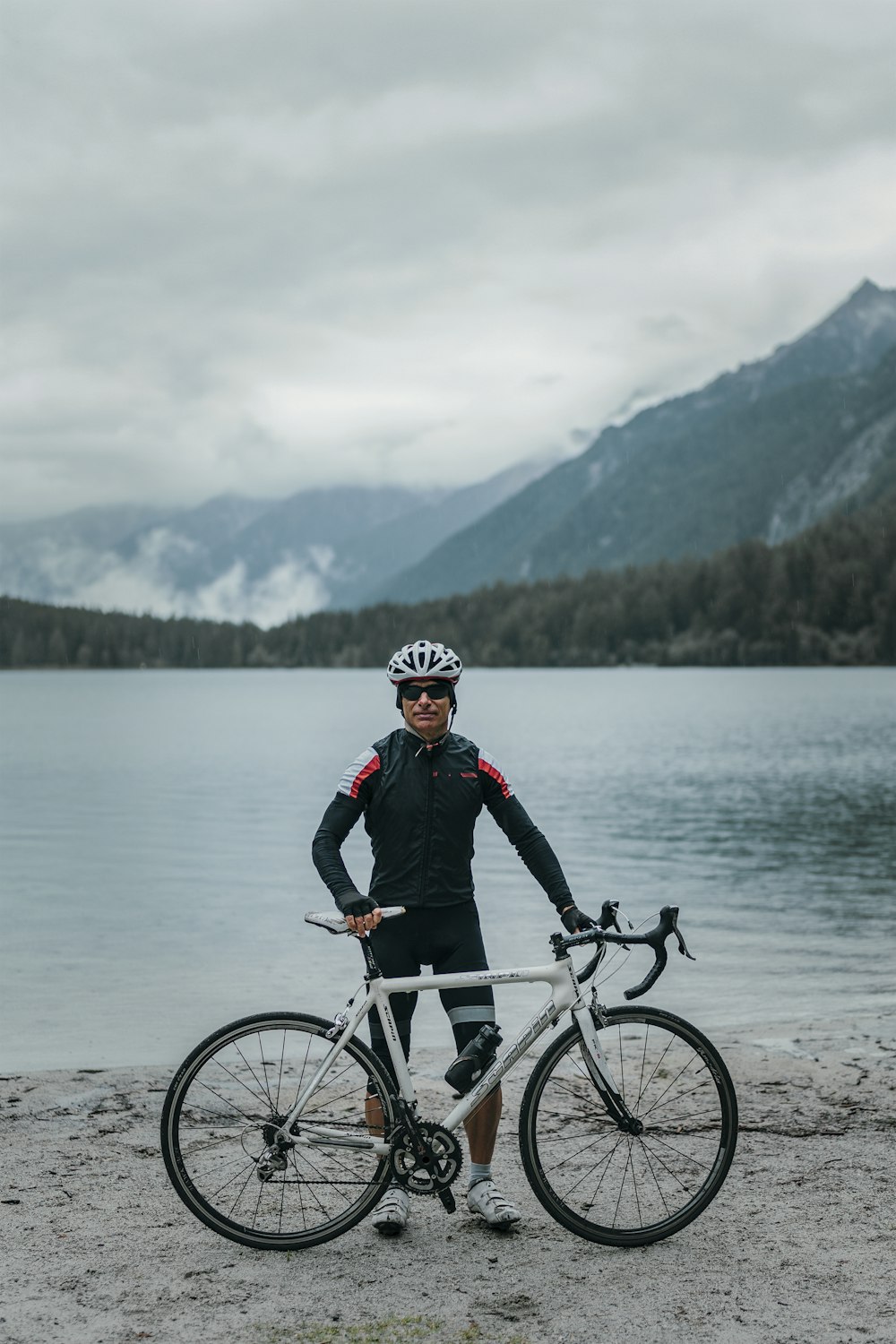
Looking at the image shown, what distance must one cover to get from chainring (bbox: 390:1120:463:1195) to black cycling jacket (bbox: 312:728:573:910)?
1050 millimetres

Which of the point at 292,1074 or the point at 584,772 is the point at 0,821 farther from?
→ the point at 292,1074

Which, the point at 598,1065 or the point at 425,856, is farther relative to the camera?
the point at 425,856

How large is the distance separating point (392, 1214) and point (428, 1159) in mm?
442

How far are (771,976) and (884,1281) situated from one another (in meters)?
10.6

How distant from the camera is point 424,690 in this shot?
625 centimetres

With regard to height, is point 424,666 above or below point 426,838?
above

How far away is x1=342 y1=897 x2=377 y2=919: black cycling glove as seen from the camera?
5.77m

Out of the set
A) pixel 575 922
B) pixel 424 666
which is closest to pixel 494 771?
pixel 424 666

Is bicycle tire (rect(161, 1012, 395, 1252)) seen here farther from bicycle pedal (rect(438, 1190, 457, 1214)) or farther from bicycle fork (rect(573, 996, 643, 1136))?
bicycle fork (rect(573, 996, 643, 1136))

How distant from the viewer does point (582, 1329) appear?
16.6 feet

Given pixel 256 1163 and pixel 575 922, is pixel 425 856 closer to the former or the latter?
pixel 575 922

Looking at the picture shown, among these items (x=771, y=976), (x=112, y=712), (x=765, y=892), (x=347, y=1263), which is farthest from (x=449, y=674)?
(x=112, y=712)

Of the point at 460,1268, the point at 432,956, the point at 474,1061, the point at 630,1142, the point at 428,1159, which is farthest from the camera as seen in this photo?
the point at 630,1142

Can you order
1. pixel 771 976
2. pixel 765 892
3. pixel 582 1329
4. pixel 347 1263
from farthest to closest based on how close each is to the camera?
pixel 765 892 < pixel 771 976 < pixel 347 1263 < pixel 582 1329
